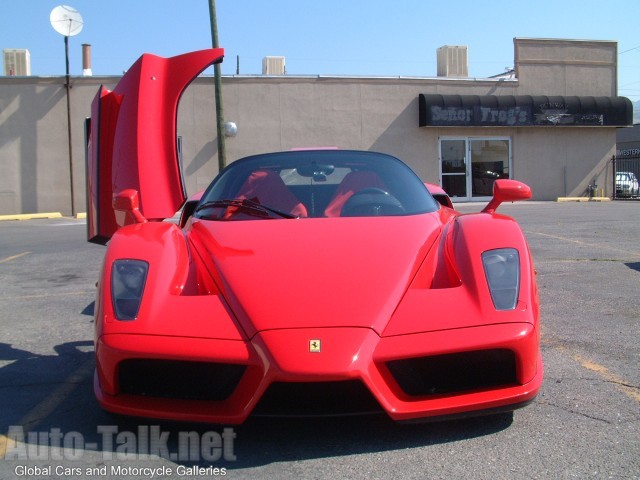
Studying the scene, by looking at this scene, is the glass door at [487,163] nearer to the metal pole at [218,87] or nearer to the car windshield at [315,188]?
the metal pole at [218,87]

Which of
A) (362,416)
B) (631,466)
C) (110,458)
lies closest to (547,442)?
(631,466)

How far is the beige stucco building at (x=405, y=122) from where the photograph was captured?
1961 centimetres

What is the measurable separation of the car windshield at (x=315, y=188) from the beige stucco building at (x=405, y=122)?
15960 mm

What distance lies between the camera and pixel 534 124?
21.9m

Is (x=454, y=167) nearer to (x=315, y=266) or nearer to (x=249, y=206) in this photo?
(x=249, y=206)

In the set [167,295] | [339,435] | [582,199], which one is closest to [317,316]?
[339,435]

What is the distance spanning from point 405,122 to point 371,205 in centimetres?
1813

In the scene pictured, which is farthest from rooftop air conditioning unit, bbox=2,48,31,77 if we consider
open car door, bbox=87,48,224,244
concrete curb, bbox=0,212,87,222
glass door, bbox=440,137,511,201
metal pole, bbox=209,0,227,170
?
open car door, bbox=87,48,224,244

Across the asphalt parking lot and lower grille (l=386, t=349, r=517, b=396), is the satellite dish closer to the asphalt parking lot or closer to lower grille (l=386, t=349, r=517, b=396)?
the asphalt parking lot

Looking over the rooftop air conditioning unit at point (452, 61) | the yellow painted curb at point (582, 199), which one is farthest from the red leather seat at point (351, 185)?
the rooftop air conditioning unit at point (452, 61)

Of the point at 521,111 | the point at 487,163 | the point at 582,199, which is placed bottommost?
the point at 582,199

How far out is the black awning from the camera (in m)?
21.2

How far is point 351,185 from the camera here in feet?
13.8

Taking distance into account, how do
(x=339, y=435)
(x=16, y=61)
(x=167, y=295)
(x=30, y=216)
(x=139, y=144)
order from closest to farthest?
1. (x=339, y=435)
2. (x=167, y=295)
3. (x=139, y=144)
4. (x=30, y=216)
5. (x=16, y=61)
